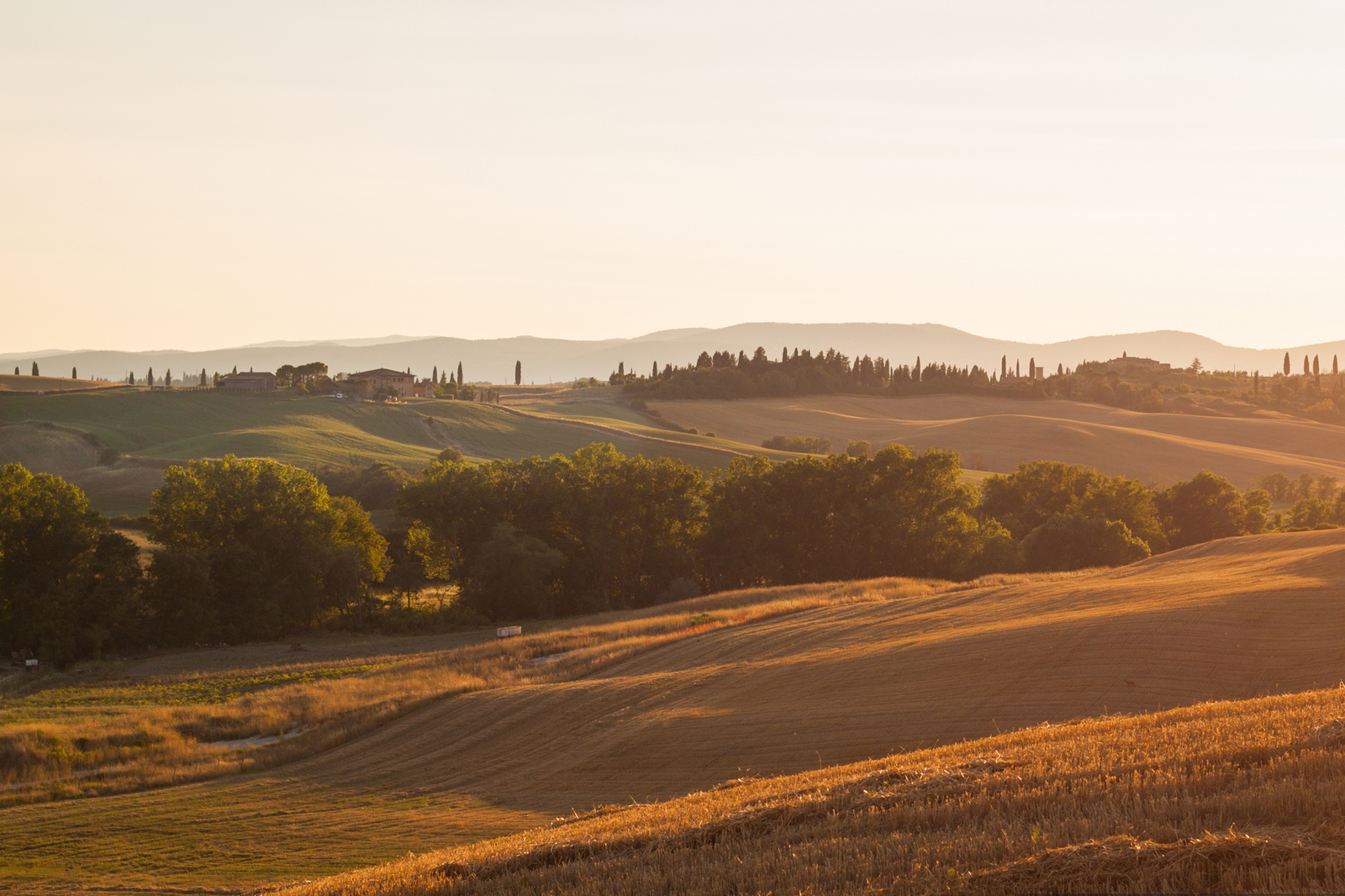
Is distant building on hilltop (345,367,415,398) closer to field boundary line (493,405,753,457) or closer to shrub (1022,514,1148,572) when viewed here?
field boundary line (493,405,753,457)

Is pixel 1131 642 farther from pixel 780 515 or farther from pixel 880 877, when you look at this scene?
pixel 780 515

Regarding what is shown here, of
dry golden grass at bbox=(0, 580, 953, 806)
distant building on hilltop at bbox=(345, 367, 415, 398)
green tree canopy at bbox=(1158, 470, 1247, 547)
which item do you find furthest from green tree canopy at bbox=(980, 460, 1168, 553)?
distant building on hilltop at bbox=(345, 367, 415, 398)

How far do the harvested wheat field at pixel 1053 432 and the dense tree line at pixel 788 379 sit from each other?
6218 millimetres

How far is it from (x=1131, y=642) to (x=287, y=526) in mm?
52145

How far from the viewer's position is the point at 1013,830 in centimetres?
831

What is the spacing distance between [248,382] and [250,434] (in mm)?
52557

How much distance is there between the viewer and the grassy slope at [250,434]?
96438 mm

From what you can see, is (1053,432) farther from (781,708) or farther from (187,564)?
(781,708)

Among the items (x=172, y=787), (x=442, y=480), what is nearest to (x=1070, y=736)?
(x=172, y=787)

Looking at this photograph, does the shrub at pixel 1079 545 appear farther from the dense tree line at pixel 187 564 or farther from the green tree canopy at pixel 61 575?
the green tree canopy at pixel 61 575

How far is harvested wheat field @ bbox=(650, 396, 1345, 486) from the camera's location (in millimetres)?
118500

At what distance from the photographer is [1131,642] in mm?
21141

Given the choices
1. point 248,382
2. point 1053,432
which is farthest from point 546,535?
point 248,382

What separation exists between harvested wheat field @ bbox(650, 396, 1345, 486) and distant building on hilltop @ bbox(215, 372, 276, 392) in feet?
206
